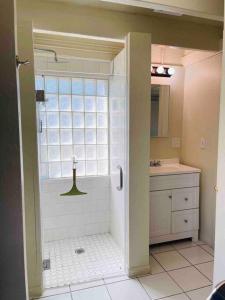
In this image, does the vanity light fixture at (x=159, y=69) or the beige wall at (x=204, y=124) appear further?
the vanity light fixture at (x=159, y=69)

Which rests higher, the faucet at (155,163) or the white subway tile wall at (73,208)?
the faucet at (155,163)

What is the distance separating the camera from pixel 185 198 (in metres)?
2.85

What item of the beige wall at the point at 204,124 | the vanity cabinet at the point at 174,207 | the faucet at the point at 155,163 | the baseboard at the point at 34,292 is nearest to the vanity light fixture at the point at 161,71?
the beige wall at the point at 204,124

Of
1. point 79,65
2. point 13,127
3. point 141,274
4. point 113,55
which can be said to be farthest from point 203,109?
point 13,127

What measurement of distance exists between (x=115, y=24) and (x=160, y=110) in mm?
1380

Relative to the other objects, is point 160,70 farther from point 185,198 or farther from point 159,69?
point 185,198

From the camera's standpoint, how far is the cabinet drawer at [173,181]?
2689 millimetres

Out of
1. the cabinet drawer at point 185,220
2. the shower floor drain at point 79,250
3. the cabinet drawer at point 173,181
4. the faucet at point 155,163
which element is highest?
the faucet at point 155,163

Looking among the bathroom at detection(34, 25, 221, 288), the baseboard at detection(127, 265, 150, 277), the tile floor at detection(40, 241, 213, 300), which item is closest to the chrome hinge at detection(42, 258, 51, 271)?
the bathroom at detection(34, 25, 221, 288)

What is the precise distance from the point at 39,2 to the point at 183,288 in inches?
106

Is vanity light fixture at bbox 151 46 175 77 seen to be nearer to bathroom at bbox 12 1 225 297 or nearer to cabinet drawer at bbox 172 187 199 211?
bathroom at bbox 12 1 225 297

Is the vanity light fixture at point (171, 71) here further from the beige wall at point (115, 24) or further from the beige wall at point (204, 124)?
the beige wall at point (115, 24)

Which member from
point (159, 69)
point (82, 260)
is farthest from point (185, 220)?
point (159, 69)

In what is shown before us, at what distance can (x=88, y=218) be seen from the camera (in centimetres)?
307
